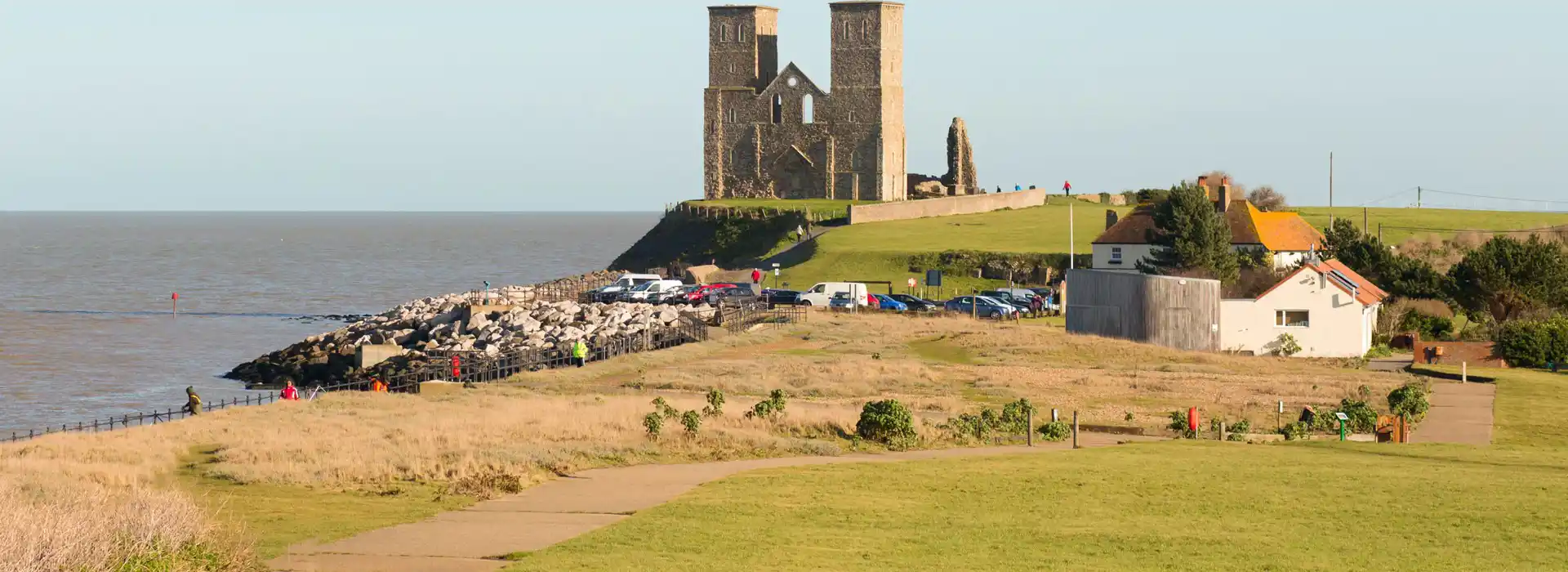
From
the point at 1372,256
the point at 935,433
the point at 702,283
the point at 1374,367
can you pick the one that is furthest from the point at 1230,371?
the point at 702,283

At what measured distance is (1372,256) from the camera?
2645 inches

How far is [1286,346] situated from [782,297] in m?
21.7

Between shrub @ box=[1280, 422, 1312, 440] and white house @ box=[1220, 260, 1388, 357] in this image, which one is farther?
white house @ box=[1220, 260, 1388, 357]

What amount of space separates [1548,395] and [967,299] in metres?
29.8

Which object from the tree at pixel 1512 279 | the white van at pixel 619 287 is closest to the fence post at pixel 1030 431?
the tree at pixel 1512 279

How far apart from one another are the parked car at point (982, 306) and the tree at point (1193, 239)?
22.8 feet

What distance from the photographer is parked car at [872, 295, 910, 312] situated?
6844 cm

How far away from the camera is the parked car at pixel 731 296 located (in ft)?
223

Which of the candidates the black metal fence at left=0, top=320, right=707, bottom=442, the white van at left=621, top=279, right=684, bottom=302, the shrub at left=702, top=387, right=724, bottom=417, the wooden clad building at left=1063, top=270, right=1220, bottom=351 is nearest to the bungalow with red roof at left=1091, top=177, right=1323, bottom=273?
Answer: the wooden clad building at left=1063, top=270, right=1220, bottom=351

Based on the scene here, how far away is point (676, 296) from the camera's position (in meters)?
72.2

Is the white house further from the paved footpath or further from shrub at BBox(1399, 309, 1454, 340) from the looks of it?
the paved footpath

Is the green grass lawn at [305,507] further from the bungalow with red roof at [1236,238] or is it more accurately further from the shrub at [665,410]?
the bungalow with red roof at [1236,238]

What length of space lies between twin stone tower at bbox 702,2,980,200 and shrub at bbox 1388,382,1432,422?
76.7 m

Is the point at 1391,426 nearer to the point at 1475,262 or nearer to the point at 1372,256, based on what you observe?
the point at 1475,262
